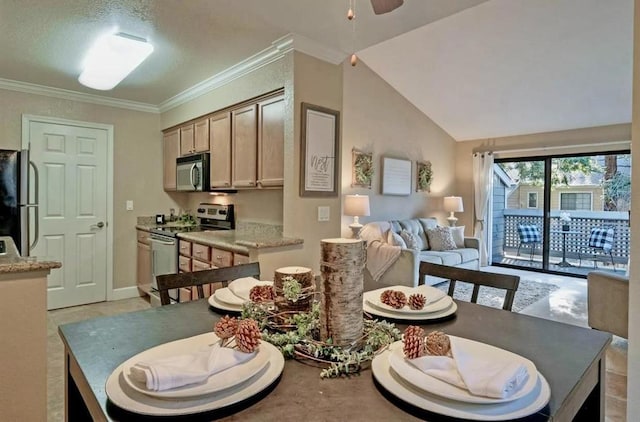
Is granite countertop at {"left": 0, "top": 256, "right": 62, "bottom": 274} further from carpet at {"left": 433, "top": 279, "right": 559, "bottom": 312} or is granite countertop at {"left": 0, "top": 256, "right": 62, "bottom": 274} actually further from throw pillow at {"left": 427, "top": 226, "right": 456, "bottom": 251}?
throw pillow at {"left": 427, "top": 226, "right": 456, "bottom": 251}

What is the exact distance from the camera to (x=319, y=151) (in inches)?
122

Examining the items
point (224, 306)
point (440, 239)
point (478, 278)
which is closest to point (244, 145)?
point (224, 306)

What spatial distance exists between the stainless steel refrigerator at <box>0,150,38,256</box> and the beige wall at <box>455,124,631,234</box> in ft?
20.7

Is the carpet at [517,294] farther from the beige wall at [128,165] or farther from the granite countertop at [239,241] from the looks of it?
the beige wall at [128,165]

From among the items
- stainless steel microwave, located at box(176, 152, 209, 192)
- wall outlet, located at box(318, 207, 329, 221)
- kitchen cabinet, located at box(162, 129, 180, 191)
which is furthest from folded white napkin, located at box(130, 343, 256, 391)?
kitchen cabinet, located at box(162, 129, 180, 191)

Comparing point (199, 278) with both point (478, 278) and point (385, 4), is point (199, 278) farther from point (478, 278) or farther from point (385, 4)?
point (385, 4)

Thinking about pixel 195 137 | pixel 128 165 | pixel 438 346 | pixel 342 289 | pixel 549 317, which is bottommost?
pixel 549 317

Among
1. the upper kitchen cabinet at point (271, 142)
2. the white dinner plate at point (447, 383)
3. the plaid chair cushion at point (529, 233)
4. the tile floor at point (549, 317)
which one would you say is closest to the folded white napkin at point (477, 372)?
the white dinner plate at point (447, 383)

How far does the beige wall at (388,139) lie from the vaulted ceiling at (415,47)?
0.22 m

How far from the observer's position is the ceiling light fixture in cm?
284

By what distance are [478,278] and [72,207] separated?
14.6ft

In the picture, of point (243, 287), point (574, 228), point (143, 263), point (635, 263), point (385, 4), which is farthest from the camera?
point (574, 228)

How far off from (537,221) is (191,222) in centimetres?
554

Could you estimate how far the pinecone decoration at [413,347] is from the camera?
854mm
